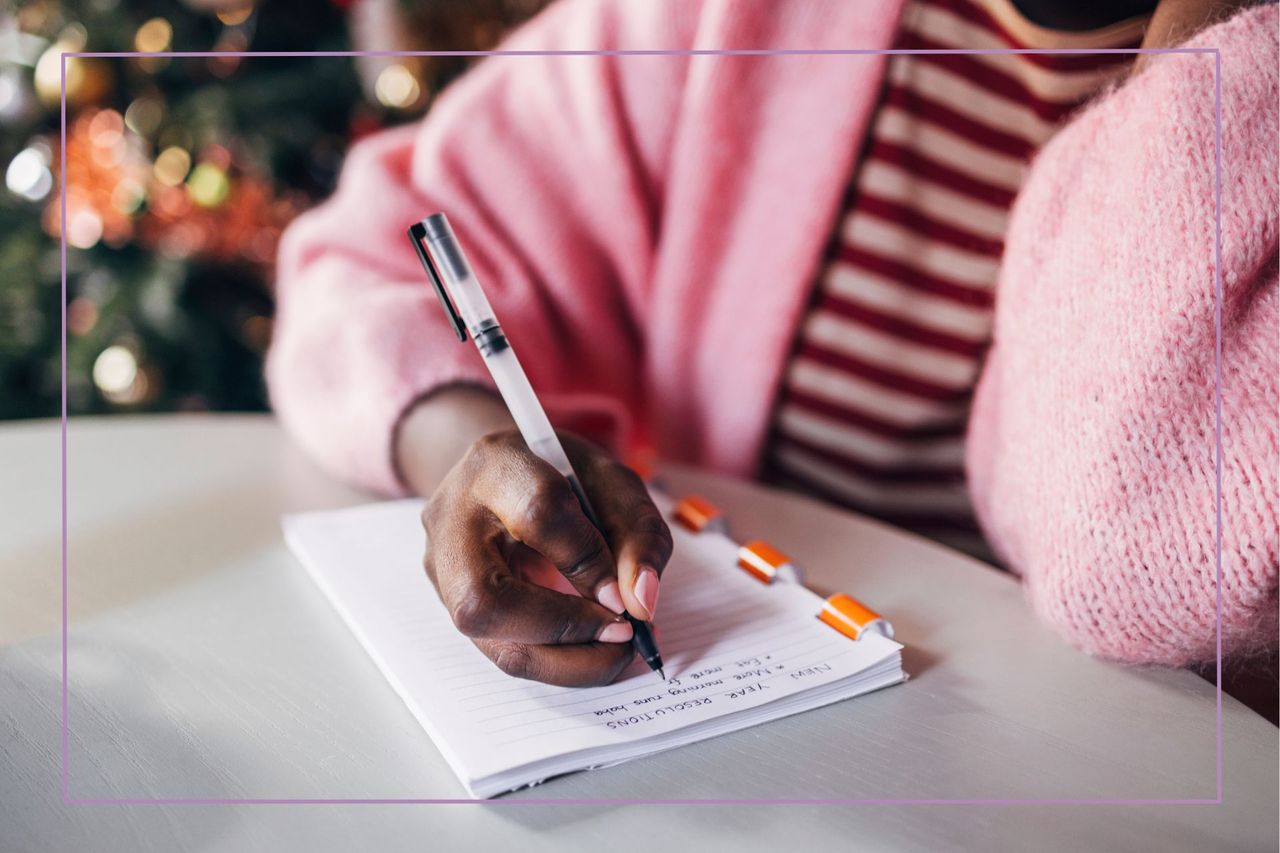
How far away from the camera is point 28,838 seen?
0.29 m

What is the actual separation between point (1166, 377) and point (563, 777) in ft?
0.83

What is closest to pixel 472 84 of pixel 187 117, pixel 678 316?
pixel 678 316

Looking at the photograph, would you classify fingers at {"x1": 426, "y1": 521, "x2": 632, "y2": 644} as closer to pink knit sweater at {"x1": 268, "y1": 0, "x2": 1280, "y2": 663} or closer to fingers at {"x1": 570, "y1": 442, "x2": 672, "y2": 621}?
fingers at {"x1": 570, "y1": 442, "x2": 672, "y2": 621}

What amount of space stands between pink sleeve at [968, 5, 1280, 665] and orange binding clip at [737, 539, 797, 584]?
104mm

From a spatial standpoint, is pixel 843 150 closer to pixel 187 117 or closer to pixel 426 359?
pixel 426 359

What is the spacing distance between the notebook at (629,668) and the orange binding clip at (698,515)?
0.04ft

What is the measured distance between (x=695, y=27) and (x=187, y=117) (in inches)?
32.8

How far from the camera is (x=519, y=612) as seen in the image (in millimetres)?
337

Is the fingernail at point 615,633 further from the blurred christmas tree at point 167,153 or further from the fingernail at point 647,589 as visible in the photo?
the blurred christmas tree at point 167,153

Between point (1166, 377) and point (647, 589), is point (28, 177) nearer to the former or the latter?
point (647, 589)

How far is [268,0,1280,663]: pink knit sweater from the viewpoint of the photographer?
1.15 feet

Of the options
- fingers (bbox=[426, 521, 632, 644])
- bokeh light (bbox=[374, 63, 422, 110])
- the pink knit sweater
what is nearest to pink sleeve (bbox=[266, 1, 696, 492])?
the pink knit sweater

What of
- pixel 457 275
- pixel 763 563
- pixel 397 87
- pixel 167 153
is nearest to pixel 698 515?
pixel 763 563

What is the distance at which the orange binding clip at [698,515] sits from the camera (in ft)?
1.56
